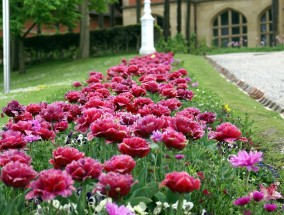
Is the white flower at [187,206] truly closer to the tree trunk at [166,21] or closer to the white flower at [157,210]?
the white flower at [157,210]

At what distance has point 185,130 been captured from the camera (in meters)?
2.88

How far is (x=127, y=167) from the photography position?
2125 millimetres

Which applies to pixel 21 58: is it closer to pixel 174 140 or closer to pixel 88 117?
pixel 88 117

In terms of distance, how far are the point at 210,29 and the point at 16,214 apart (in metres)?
A: 37.8

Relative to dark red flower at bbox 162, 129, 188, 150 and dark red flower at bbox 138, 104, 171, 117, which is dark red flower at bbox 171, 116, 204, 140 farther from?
dark red flower at bbox 138, 104, 171, 117

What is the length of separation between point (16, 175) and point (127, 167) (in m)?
0.42

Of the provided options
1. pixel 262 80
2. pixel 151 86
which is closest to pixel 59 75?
pixel 262 80

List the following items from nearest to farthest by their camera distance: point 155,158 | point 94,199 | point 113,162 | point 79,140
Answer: point 113,162, point 94,199, point 155,158, point 79,140

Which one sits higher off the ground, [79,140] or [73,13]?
[73,13]

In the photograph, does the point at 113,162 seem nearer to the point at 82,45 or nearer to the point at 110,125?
the point at 110,125

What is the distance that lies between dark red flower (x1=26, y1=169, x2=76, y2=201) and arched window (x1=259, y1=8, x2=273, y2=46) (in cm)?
3585

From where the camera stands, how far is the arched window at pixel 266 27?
36531mm

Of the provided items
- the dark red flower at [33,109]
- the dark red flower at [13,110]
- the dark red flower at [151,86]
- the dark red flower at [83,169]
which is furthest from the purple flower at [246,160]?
the dark red flower at [151,86]

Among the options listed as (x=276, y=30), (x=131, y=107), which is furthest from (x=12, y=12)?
(x=131, y=107)
